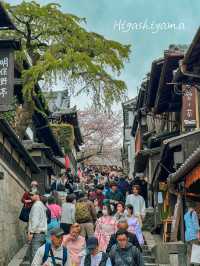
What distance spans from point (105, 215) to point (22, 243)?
4.62 meters

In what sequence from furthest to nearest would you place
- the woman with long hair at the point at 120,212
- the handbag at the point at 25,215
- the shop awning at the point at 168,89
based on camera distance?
the shop awning at the point at 168,89 < the handbag at the point at 25,215 < the woman with long hair at the point at 120,212

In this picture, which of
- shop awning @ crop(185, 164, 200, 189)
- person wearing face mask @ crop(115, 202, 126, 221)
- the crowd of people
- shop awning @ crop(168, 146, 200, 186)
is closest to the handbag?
the crowd of people

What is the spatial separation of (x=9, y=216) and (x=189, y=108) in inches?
236

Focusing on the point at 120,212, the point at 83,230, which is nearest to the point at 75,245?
the point at 83,230

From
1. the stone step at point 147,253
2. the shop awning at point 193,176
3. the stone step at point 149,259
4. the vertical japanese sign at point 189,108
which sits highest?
the vertical japanese sign at point 189,108

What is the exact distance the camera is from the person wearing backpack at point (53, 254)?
26.0 feet

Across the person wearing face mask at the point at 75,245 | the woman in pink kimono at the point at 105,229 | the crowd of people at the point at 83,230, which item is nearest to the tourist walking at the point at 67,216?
the crowd of people at the point at 83,230

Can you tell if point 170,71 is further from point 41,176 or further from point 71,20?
point 41,176

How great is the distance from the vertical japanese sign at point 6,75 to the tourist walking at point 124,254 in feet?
13.7

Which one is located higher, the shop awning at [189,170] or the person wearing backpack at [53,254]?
the shop awning at [189,170]

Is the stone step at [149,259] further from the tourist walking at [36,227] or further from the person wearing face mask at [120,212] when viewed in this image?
the tourist walking at [36,227]

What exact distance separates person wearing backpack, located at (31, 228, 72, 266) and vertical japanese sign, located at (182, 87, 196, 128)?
887 centimetres

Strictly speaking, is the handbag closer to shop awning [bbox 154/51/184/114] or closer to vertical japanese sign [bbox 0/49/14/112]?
vertical japanese sign [bbox 0/49/14/112]

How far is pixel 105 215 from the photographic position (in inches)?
532
